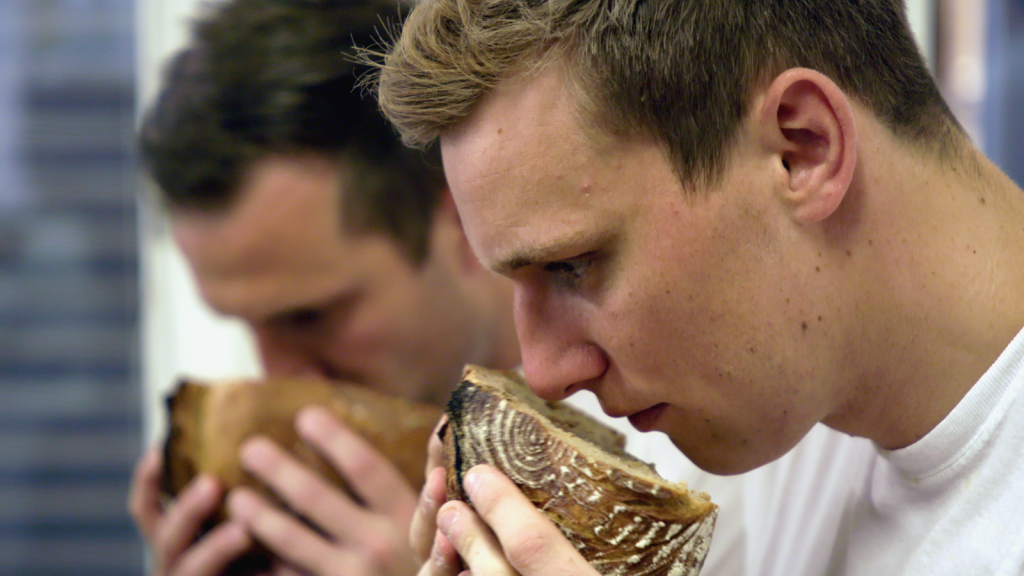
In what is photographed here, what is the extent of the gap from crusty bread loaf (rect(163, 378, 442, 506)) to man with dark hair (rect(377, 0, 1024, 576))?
0.53m

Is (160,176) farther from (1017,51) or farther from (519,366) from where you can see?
Answer: (1017,51)

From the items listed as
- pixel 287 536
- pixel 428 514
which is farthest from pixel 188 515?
pixel 428 514

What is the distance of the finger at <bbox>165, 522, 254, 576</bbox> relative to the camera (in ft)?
4.42

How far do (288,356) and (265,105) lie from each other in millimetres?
478

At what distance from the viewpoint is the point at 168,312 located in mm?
2414

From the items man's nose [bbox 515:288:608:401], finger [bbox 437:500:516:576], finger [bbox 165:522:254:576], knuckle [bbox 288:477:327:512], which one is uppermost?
man's nose [bbox 515:288:608:401]

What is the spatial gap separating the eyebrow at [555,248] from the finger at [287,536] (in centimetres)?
72

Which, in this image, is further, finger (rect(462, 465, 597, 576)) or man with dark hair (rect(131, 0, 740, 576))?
man with dark hair (rect(131, 0, 740, 576))

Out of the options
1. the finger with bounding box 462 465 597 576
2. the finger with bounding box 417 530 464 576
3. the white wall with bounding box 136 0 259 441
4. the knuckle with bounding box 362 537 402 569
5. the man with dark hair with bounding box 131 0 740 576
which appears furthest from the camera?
the white wall with bounding box 136 0 259 441

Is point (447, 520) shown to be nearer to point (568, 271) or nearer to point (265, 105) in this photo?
point (568, 271)

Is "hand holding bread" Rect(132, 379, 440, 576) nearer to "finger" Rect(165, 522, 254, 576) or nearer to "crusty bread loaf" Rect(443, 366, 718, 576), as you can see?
"finger" Rect(165, 522, 254, 576)

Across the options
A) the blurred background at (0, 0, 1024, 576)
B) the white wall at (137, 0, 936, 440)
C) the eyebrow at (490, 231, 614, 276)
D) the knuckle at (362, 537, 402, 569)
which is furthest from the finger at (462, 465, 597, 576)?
the blurred background at (0, 0, 1024, 576)

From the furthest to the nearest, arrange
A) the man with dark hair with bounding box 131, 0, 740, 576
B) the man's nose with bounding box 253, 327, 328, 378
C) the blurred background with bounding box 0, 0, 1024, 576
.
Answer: the blurred background with bounding box 0, 0, 1024, 576, the man's nose with bounding box 253, 327, 328, 378, the man with dark hair with bounding box 131, 0, 740, 576

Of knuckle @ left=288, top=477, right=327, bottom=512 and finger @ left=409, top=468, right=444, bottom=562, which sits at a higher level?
finger @ left=409, top=468, right=444, bottom=562
